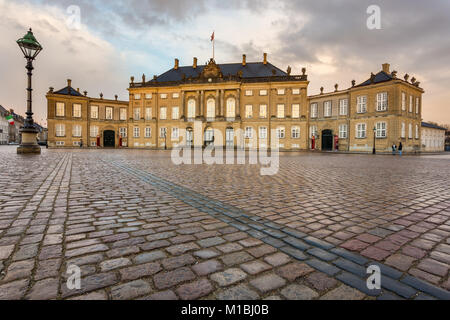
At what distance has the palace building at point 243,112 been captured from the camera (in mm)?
32875

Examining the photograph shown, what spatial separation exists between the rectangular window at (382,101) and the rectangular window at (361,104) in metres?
1.66

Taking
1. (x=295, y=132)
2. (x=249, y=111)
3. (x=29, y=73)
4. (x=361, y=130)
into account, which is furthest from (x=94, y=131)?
(x=361, y=130)

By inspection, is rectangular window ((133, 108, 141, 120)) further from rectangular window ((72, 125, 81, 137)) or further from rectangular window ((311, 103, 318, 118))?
rectangular window ((311, 103, 318, 118))

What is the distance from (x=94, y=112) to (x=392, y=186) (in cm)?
4887

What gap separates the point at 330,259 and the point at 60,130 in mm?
50509

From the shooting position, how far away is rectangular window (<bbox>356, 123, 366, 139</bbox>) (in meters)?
34.1

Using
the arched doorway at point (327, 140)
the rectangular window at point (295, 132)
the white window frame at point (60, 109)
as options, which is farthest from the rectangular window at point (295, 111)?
the white window frame at point (60, 109)

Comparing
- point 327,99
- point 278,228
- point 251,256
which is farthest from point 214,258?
point 327,99

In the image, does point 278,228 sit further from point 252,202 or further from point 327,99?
point 327,99

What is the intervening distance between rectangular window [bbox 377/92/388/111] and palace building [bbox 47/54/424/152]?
0.12 m

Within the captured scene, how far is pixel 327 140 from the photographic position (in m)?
39.3

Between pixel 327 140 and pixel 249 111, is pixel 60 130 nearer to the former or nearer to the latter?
pixel 249 111

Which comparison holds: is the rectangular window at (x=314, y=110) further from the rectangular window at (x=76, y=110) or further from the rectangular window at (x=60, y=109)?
the rectangular window at (x=60, y=109)
